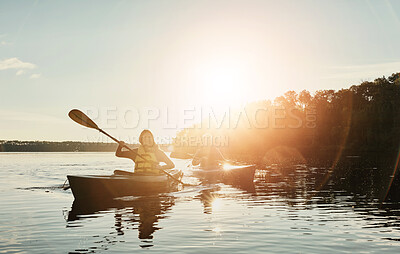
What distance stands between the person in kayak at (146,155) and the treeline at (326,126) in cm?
5867

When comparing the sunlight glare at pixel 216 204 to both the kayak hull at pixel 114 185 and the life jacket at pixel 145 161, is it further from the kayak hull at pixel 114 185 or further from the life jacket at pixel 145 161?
the life jacket at pixel 145 161

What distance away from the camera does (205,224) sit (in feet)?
36.0

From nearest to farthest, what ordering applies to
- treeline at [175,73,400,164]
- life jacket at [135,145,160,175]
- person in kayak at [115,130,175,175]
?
person in kayak at [115,130,175,175], life jacket at [135,145,160,175], treeline at [175,73,400,164]

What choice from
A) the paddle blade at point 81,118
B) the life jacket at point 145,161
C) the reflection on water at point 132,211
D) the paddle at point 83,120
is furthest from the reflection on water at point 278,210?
the paddle blade at point 81,118

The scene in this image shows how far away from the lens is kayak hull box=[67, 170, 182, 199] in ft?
50.2

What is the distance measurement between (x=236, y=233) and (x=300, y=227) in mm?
1731

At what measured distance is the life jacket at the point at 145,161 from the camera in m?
17.3

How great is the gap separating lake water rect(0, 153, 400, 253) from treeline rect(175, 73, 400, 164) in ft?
199

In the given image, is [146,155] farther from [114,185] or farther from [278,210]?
[278,210]

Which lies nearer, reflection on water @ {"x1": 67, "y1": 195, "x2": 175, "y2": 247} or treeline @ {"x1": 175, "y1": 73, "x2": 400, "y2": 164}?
reflection on water @ {"x1": 67, "y1": 195, "x2": 175, "y2": 247}

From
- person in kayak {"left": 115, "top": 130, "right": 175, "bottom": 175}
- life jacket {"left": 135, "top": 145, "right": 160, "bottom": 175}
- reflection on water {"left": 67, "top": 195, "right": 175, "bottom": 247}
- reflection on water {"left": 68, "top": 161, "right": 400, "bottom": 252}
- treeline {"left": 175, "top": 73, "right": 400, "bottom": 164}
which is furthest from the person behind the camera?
treeline {"left": 175, "top": 73, "right": 400, "bottom": 164}

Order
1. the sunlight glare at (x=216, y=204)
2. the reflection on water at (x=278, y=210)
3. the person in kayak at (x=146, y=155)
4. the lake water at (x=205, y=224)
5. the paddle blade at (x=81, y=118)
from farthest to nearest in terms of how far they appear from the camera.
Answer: the person in kayak at (x=146, y=155), the paddle blade at (x=81, y=118), the sunlight glare at (x=216, y=204), the reflection on water at (x=278, y=210), the lake water at (x=205, y=224)

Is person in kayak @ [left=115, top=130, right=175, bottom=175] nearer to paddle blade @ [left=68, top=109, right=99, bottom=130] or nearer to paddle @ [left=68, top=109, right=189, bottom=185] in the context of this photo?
paddle @ [left=68, top=109, right=189, bottom=185]

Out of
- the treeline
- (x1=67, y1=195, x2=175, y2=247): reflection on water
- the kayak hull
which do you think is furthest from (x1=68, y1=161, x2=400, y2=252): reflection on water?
the treeline
